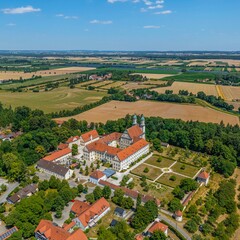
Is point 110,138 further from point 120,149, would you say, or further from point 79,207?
point 79,207

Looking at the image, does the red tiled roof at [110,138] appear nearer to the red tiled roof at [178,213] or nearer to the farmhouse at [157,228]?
the red tiled roof at [178,213]

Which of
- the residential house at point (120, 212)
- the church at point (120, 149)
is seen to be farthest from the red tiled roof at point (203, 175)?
the residential house at point (120, 212)

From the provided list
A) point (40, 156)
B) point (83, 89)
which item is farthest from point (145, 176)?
point (83, 89)

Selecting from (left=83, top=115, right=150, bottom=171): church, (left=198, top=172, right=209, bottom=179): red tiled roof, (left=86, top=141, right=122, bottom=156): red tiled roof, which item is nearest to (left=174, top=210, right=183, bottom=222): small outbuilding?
(left=198, top=172, right=209, bottom=179): red tiled roof

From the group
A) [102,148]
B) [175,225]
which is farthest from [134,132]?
[175,225]

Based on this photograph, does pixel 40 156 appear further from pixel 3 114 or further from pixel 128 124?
pixel 3 114

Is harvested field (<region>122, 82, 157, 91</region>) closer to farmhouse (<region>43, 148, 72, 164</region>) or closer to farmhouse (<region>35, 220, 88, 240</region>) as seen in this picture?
farmhouse (<region>43, 148, 72, 164</region>)
